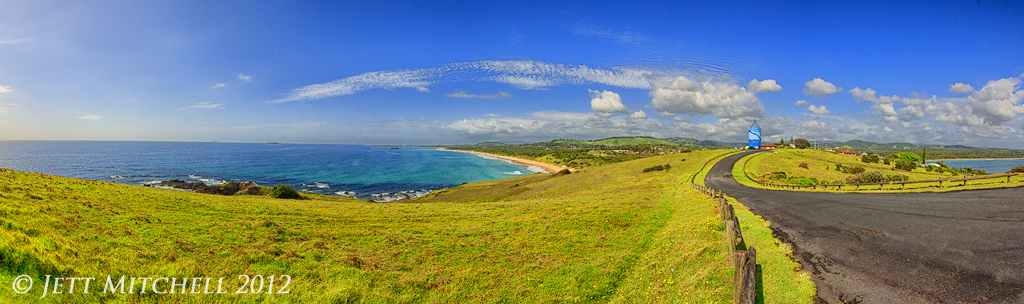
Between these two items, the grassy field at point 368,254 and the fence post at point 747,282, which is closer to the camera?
the fence post at point 747,282

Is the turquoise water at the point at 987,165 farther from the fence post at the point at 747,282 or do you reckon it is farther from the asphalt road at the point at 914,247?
the fence post at the point at 747,282

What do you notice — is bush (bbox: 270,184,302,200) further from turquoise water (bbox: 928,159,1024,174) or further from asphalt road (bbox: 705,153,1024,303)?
turquoise water (bbox: 928,159,1024,174)

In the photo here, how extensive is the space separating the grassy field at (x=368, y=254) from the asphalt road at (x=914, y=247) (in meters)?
0.94

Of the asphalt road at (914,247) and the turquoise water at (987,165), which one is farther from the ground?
the asphalt road at (914,247)

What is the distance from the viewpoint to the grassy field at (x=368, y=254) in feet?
25.7

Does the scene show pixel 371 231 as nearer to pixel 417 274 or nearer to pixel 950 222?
pixel 417 274

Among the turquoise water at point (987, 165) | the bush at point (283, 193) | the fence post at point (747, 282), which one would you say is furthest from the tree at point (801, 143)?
the bush at point (283, 193)

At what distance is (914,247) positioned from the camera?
31.7ft

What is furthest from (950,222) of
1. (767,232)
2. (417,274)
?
(417,274)

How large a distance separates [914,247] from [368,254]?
16896 millimetres

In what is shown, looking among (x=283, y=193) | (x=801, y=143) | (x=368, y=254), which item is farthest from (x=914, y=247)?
(x=801, y=143)

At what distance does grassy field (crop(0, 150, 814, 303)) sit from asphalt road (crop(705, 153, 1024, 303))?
937mm

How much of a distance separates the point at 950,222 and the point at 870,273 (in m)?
8.06

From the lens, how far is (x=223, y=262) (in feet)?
31.0
